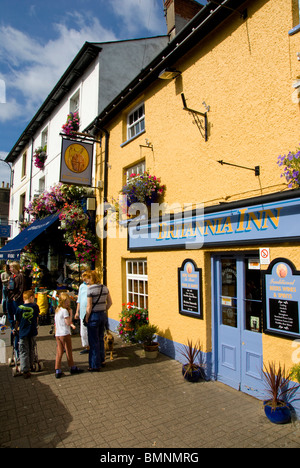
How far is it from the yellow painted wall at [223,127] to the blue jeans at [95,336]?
5.30 feet

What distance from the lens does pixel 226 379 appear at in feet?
18.6

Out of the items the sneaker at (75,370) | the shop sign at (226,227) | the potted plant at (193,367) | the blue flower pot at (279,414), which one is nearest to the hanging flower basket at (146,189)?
the shop sign at (226,227)

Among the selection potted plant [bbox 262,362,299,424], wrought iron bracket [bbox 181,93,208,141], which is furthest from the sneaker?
wrought iron bracket [bbox 181,93,208,141]

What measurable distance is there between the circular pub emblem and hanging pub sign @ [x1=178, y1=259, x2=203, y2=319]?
17.5 feet

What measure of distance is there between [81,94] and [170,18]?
169 inches

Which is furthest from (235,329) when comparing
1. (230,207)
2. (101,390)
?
(101,390)

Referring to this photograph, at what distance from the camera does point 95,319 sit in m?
6.29

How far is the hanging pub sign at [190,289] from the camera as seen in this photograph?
6156 millimetres

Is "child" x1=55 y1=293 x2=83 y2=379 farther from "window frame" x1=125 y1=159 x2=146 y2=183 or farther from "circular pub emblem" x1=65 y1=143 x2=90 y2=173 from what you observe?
"circular pub emblem" x1=65 y1=143 x2=90 y2=173

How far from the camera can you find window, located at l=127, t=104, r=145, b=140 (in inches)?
361

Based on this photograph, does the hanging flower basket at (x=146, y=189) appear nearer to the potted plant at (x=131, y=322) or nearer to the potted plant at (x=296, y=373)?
the potted plant at (x=131, y=322)

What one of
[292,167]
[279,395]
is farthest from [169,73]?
[279,395]

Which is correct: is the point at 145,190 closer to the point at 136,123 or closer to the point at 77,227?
the point at 136,123

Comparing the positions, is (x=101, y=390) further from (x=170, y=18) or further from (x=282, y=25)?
(x=170, y=18)
